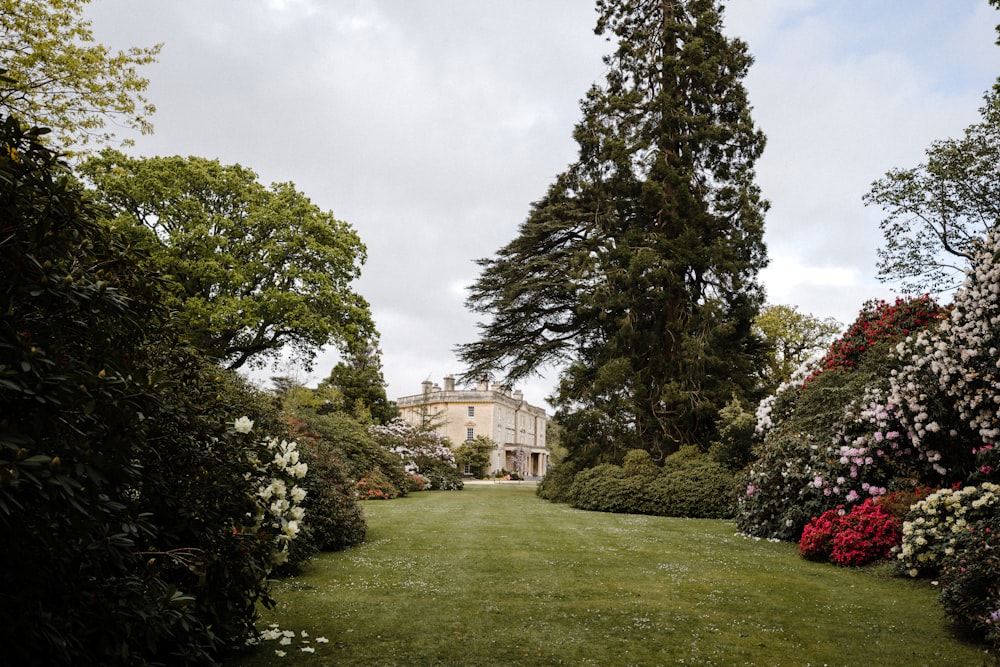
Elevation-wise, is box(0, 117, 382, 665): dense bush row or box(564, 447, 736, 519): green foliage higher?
box(0, 117, 382, 665): dense bush row

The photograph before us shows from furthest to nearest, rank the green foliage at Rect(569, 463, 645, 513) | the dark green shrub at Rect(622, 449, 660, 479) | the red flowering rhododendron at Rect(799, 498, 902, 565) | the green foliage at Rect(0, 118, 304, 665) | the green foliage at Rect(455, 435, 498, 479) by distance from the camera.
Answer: the green foliage at Rect(455, 435, 498, 479), the dark green shrub at Rect(622, 449, 660, 479), the green foliage at Rect(569, 463, 645, 513), the red flowering rhododendron at Rect(799, 498, 902, 565), the green foliage at Rect(0, 118, 304, 665)

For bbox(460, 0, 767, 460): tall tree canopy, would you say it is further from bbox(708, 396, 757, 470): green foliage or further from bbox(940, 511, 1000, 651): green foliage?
bbox(940, 511, 1000, 651): green foliage

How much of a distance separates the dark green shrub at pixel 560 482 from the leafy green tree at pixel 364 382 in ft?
60.9

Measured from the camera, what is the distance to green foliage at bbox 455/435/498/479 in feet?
149

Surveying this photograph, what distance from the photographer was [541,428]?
73562mm

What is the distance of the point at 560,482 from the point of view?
20953 millimetres

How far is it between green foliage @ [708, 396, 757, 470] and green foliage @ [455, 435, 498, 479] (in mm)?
30162

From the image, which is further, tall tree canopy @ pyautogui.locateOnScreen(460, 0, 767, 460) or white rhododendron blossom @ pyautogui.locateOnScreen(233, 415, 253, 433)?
tall tree canopy @ pyautogui.locateOnScreen(460, 0, 767, 460)

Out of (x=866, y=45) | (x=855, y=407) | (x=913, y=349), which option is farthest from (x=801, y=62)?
(x=855, y=407)

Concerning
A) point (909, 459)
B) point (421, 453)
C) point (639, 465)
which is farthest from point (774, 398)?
point (421, 453)

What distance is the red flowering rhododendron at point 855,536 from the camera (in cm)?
803

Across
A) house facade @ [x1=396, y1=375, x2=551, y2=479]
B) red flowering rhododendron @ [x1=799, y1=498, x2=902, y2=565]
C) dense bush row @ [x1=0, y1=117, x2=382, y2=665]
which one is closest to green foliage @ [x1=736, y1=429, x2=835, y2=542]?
red flowering rhododendron @ [x1=799, y1=498, x2=902, y2=565]

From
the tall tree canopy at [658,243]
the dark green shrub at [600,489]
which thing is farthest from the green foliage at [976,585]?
the tall tree canopy at [658,243]

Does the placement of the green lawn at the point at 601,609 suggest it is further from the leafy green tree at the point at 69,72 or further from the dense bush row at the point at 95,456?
the leafy green tree at the point at 69,72
